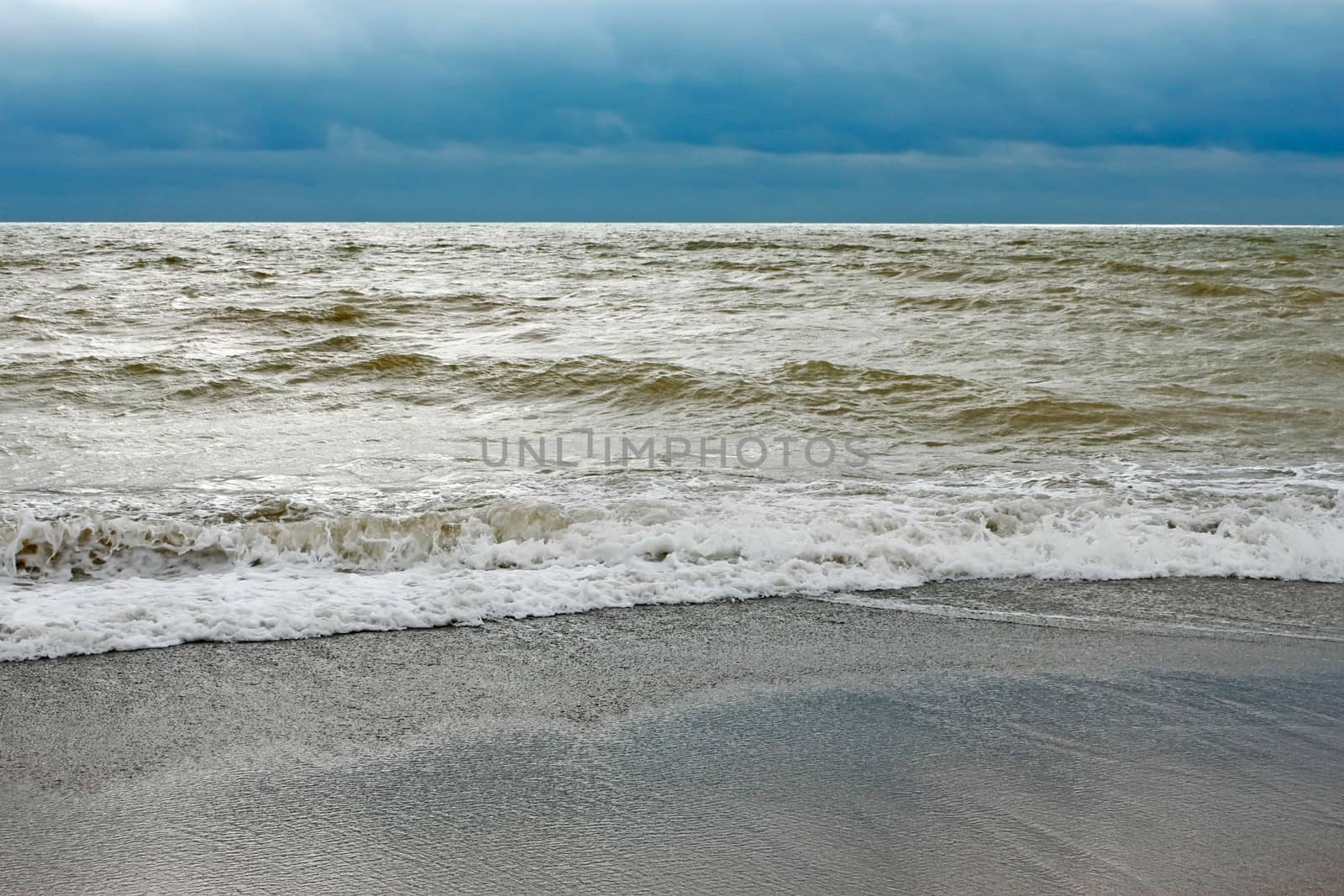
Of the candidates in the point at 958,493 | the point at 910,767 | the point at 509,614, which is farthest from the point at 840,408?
the point at 910,767

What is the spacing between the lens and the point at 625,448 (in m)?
8.35

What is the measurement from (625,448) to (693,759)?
5.33 m

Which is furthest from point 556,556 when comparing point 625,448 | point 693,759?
point 625,448

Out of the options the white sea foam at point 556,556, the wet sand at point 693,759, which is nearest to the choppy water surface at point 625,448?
the white sea foam at point 556,556

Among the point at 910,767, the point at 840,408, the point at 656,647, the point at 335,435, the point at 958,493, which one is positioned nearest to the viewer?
the point at 910,767

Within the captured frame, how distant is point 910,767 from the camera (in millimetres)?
3039

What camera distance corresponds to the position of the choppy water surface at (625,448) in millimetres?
5094

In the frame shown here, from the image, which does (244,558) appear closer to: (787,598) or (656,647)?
(656,647)

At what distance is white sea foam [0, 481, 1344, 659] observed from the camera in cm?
446

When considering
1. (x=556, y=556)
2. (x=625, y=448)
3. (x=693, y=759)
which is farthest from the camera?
(x=625, y=448)

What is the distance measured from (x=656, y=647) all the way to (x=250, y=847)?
189 cm

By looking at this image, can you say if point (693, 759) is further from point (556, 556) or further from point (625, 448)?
point (625, 448)

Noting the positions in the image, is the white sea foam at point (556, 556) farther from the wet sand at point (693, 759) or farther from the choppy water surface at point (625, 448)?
the wet sand at point (693, 759)

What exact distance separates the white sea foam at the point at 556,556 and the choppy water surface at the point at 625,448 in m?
0.02
